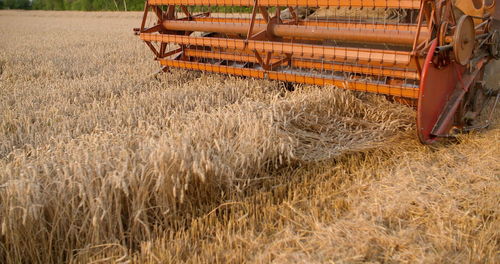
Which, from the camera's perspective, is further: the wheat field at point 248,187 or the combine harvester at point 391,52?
the combine harvester at point 391,52

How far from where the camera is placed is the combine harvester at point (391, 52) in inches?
125

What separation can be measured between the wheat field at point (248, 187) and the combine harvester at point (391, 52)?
0.88 feet

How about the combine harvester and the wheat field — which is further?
the combine harvester

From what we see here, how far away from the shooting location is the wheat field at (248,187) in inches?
80.8

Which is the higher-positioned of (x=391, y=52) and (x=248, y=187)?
(x=391, y=52)

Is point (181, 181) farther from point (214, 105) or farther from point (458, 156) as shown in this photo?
point (458, 156)

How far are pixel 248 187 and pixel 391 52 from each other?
58.1 inches

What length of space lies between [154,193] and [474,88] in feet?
9.27

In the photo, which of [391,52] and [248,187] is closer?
[248,187]

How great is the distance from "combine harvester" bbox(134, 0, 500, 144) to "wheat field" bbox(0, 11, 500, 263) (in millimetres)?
268

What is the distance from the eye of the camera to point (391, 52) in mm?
3314

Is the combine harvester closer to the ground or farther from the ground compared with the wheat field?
farther from the ground

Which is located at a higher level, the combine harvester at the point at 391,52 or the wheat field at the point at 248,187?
the combine harvester at the point at 391,52

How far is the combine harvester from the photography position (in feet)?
10.4
